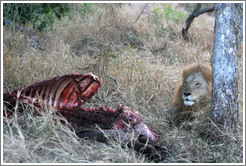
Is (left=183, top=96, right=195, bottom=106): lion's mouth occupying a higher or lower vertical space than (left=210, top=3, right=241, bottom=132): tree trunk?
lower

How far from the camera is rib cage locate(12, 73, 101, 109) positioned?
3121 millimetres

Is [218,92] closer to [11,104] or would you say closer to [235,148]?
[235,148]

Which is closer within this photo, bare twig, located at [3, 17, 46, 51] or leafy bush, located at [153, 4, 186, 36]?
bare twig, located at [3, 17, 46, 51]

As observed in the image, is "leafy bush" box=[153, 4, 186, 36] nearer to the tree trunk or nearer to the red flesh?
the tree trunk

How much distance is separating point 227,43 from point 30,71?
2.75 meters

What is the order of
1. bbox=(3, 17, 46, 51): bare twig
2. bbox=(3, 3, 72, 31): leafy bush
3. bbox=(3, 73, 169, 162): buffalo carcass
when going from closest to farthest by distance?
bbox=(3, 73, 169, 162): buffalo carcass, bbox=(3, 17, 46, 51): bare twig, bbox=(3, 3, 72, 31): leafy bush

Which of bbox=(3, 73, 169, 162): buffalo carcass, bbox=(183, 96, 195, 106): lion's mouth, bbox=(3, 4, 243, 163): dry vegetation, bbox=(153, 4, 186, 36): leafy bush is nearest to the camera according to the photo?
bbox=(3, 4, 243, 163): dry vegetation

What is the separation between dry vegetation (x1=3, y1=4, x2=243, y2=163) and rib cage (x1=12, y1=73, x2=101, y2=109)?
0.22 metres

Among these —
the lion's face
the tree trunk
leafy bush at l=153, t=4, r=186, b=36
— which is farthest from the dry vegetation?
the lion's face

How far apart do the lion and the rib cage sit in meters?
1.03

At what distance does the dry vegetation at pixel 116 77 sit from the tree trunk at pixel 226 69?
0.20 m

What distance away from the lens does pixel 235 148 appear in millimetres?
2994

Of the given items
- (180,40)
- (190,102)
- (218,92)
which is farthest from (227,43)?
(180,40)

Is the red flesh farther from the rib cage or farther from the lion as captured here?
the lion
